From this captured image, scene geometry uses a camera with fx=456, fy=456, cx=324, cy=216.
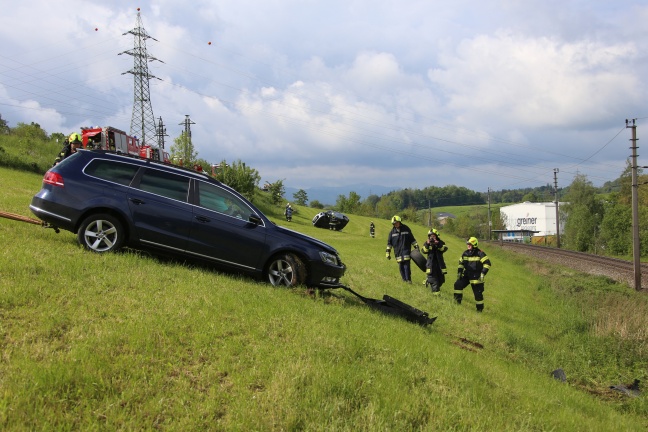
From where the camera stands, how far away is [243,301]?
19.4ft

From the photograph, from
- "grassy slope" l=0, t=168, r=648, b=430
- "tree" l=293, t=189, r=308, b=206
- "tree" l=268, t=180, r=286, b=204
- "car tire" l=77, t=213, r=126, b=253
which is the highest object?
"tree" l=293, t=189, r=308, b=206

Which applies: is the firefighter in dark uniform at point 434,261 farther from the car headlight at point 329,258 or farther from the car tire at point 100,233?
the car tire at point 100,233

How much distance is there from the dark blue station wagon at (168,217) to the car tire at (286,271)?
2 centimetres

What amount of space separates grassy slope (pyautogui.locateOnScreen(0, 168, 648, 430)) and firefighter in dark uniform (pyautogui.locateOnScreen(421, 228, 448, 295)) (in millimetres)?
4131

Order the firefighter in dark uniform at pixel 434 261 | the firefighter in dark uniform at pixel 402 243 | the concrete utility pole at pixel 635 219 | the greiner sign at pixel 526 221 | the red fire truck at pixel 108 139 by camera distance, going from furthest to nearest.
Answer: the greiner sign at pixel 526 221 < the concrete utility pole at pixel 635 219 < the red fire truck at pixel 108 139 < the firefighter in dark uniform at pixel 402 243 < the firefighter in dark uniform at pixel 434 261

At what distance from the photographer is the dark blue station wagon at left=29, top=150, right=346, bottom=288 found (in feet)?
23.1

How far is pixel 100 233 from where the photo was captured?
23.3ft

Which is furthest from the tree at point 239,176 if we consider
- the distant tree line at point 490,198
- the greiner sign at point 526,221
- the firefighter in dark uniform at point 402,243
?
the greiner sign at point 526,221

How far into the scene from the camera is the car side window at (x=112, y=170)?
7242mm

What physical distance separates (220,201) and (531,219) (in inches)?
5228

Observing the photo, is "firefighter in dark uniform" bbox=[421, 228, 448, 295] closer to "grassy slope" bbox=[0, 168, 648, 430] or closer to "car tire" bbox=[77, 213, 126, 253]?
"grassy slope" bbox=[0, 168, 648, 430]

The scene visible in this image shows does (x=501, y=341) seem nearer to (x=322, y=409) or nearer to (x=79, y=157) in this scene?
(x=322, y=409)

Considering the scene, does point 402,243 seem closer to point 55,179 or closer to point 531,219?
point 55,179

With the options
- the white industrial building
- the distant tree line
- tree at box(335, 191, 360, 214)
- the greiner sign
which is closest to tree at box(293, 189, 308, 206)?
the distant tree line
